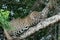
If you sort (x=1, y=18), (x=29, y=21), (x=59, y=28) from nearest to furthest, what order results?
1. (x=1, y=18)
2. (x=29, y=21)
3. (x=59, y=28)

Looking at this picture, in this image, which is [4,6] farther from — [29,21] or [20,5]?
[29,21]

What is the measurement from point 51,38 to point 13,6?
36.3 inches

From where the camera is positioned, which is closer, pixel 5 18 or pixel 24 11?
pixel 5 18

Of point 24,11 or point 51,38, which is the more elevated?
point 24,11

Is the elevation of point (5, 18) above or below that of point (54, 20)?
above

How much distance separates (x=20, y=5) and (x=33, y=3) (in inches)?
9.5

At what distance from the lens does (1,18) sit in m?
1.66

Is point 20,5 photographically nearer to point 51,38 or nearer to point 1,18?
point 51,38

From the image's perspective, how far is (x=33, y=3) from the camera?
140 inches

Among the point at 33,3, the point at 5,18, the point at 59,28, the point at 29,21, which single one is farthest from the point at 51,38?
the point at 5,18

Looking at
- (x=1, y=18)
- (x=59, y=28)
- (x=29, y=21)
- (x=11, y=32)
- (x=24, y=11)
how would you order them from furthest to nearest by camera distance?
(x=24, y=11), (x=59, y=28), (x=29, y=21), (x=11, y=32), (x=1, y=18)

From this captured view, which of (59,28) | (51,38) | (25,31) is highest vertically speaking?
(25,31)

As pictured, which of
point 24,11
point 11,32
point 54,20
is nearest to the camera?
point 54,20

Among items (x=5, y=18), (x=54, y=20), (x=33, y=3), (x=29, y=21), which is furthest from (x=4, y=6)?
(x=5, y=18)
